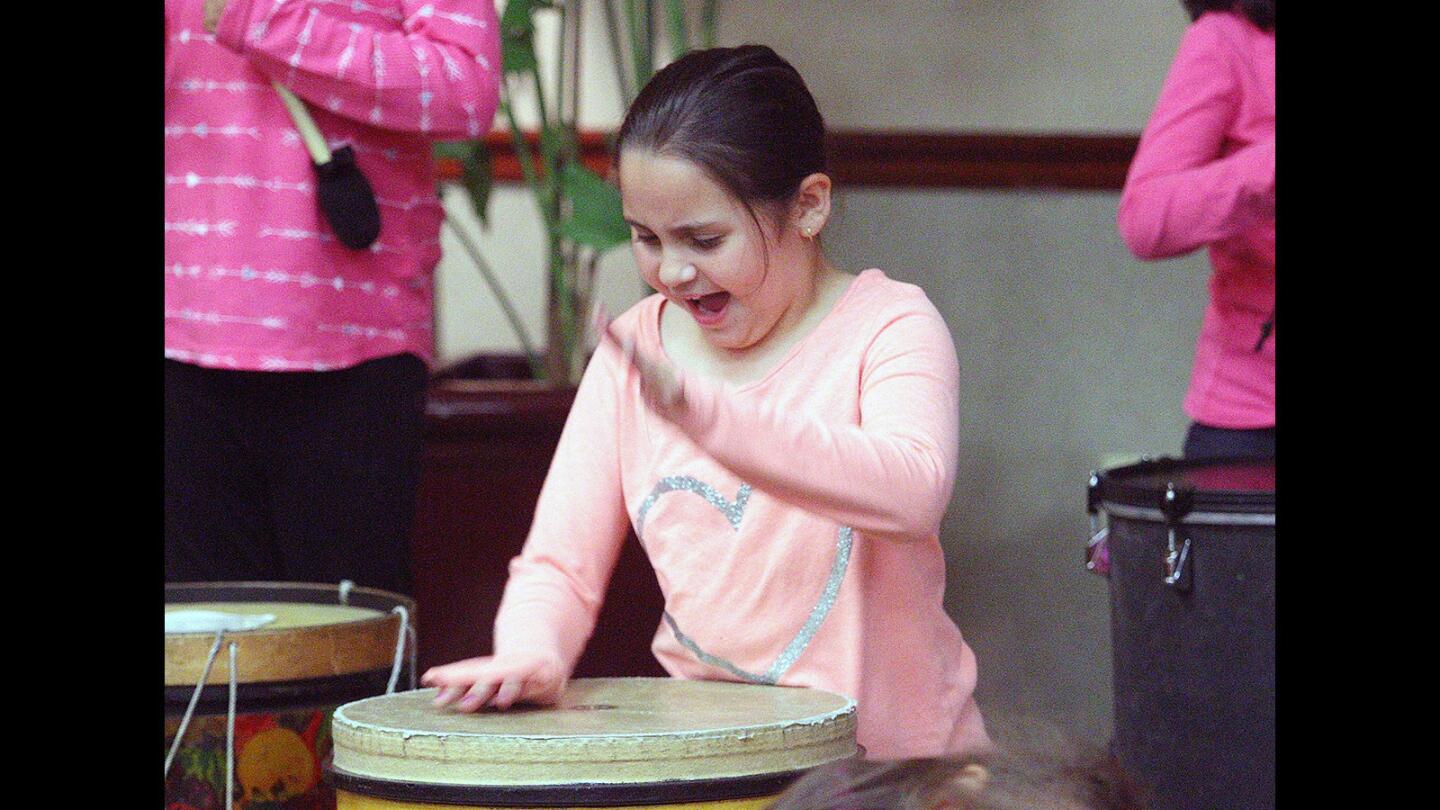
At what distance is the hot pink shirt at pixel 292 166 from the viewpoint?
2.05 metres

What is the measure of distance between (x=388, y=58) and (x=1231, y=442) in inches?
49.0

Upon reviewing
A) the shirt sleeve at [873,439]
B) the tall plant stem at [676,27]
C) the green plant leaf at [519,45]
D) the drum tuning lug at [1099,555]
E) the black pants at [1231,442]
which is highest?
the tall plant stem at [676,27]

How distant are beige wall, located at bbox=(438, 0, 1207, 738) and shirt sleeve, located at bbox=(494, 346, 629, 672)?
1912 millimetres

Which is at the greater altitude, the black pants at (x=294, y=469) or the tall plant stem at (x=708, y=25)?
the tall plant stem at (x=708, y=25)

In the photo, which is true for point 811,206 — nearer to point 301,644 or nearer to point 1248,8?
point 301,644

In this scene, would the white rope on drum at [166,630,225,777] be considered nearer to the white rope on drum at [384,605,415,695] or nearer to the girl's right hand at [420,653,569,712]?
the white rope on drum at [384,605,415,695]

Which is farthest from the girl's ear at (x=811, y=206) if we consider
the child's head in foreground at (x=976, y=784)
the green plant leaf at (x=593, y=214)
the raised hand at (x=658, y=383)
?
the green plant leaf at (x=593, y=214)

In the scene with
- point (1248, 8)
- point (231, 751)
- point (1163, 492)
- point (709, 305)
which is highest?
point (1248, 8)

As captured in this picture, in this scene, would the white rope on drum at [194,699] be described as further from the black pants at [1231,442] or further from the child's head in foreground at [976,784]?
the black pants at [1231,442]

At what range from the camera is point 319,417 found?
2094 mm

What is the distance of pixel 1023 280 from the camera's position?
3.68 metres

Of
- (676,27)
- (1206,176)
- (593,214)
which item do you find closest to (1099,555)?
(1206,176)

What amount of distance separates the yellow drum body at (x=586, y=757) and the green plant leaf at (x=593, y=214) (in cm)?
171

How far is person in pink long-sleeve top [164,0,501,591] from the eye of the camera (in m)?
2.06
